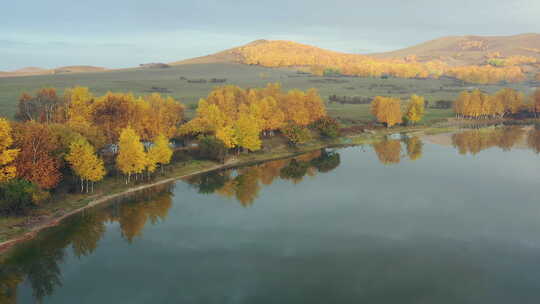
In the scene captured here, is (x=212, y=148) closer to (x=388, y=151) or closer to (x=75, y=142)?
(x=75, y=142)

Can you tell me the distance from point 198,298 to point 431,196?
3709 cm

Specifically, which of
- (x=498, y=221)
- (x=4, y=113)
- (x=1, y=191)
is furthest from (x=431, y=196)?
(x=4, y=113)

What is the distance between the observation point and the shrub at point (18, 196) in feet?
132

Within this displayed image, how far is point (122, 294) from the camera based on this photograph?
31141 millimetres

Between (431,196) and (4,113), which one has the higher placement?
(4,113)

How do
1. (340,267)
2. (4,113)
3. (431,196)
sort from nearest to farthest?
(340,267) → (431,196) → (4,113)

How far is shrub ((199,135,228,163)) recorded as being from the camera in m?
69.6

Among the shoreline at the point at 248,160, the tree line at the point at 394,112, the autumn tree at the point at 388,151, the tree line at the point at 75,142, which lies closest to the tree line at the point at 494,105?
the shoreline at the point at 248,160

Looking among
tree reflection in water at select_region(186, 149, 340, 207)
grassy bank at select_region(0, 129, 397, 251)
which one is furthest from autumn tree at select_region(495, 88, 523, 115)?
tree reflection in water at select_region(186, 149, 340, 207)

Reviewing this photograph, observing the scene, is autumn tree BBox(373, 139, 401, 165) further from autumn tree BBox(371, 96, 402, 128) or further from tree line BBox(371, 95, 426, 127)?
tree line BBox(371, 95, 426, 127)

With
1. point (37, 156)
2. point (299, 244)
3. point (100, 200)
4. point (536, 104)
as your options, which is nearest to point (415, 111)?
point (536, 104)

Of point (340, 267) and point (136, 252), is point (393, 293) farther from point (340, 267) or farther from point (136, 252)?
point (136, 252)

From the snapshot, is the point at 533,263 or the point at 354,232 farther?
the point at 354,232

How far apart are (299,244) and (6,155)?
32933 mm
